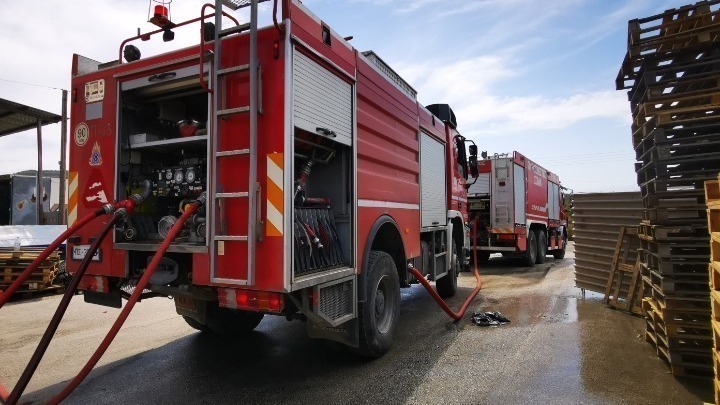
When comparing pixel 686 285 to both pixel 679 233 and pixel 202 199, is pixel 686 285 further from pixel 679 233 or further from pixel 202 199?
pixel 202 199

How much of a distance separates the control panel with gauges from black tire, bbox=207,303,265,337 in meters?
1.28

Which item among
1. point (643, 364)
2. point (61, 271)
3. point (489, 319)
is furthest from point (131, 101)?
point (61, 271)

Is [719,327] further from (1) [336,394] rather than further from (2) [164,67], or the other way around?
(2) [164,67]

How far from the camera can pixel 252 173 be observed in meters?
2.99

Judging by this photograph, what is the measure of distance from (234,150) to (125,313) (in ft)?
4.25

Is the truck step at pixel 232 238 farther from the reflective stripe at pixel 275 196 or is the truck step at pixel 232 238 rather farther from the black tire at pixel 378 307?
the black tire at pixel 378 307

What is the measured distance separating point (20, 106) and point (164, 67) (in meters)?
7.75

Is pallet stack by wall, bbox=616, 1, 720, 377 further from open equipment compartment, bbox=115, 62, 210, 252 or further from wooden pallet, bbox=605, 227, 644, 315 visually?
open equipment compartment, bbox=115, 62, 210, 252

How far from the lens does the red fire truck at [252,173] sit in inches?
119

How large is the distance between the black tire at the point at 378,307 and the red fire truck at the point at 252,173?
0.05 feet

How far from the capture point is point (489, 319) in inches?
226

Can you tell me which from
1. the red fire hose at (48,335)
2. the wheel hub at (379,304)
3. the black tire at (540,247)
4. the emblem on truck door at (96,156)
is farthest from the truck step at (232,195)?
the black tire at (540,247)

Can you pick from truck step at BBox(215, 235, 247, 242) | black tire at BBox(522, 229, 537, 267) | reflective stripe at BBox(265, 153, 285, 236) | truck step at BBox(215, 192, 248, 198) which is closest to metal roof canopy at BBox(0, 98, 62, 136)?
truck step at BBox(215, 192, 248, 198)

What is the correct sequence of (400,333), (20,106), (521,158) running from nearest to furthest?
(400,333) → (20,106) → (521,158)
